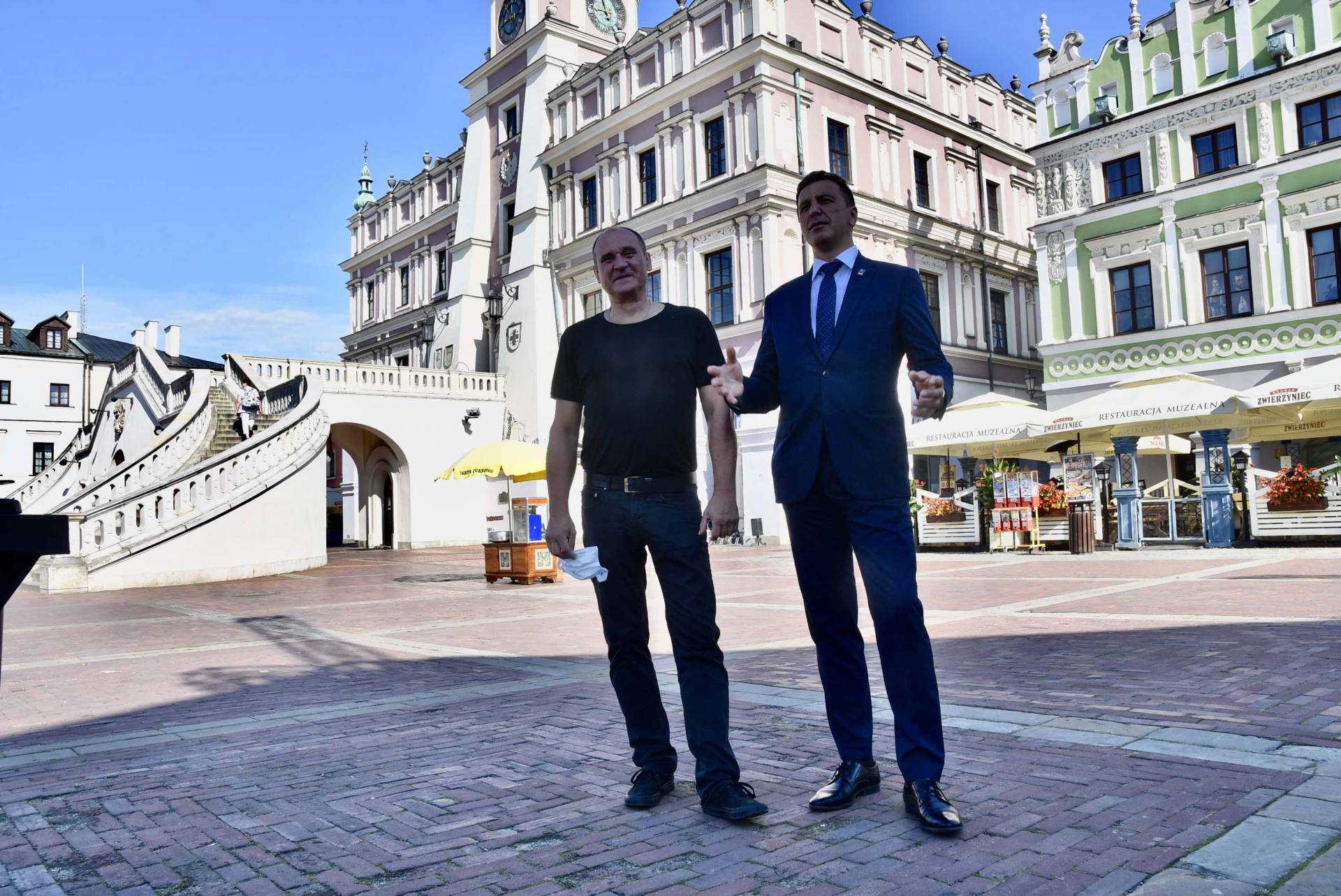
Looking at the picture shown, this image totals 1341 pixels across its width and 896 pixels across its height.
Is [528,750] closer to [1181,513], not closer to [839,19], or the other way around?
[1181,513]

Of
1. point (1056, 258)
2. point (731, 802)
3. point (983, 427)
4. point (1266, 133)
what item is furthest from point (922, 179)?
point (731, 802)

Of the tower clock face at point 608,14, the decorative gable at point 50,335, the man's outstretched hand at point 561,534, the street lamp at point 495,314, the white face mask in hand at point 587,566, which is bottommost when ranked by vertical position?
the white face mask in hand at point 587,566

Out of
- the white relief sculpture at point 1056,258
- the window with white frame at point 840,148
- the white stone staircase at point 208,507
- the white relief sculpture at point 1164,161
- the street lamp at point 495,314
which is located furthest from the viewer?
the street lamp at point 495,314

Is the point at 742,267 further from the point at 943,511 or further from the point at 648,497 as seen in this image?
the point at 648,497

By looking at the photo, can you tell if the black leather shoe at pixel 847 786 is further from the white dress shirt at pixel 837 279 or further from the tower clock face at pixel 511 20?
the tower clock face at pixel 511 20

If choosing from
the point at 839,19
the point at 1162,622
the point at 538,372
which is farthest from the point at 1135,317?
the point at 1162,622

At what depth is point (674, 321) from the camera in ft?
11.6

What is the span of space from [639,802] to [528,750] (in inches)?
40.3

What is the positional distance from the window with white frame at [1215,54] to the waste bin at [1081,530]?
12.5 metres

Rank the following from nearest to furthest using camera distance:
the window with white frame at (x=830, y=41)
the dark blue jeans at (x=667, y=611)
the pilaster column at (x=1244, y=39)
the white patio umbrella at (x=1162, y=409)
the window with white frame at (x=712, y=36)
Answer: the dark blue jeans at (x=667, y=611), the white patio umbrella at (x=1162, y=409), the pilaster column at (x=1244, y=39), the window with white frame at (x=712, y=36), the window with white frame at (x=830, y=41)

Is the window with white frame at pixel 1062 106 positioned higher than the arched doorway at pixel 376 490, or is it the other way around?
the window with white frame at pixel 1062 106

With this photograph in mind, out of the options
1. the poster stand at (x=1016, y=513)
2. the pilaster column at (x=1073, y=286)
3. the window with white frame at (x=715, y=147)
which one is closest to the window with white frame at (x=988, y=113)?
the pilaster column at (x=1073, y=286)

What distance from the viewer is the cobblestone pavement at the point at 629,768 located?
8.73 ft

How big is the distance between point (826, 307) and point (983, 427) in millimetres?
16897
